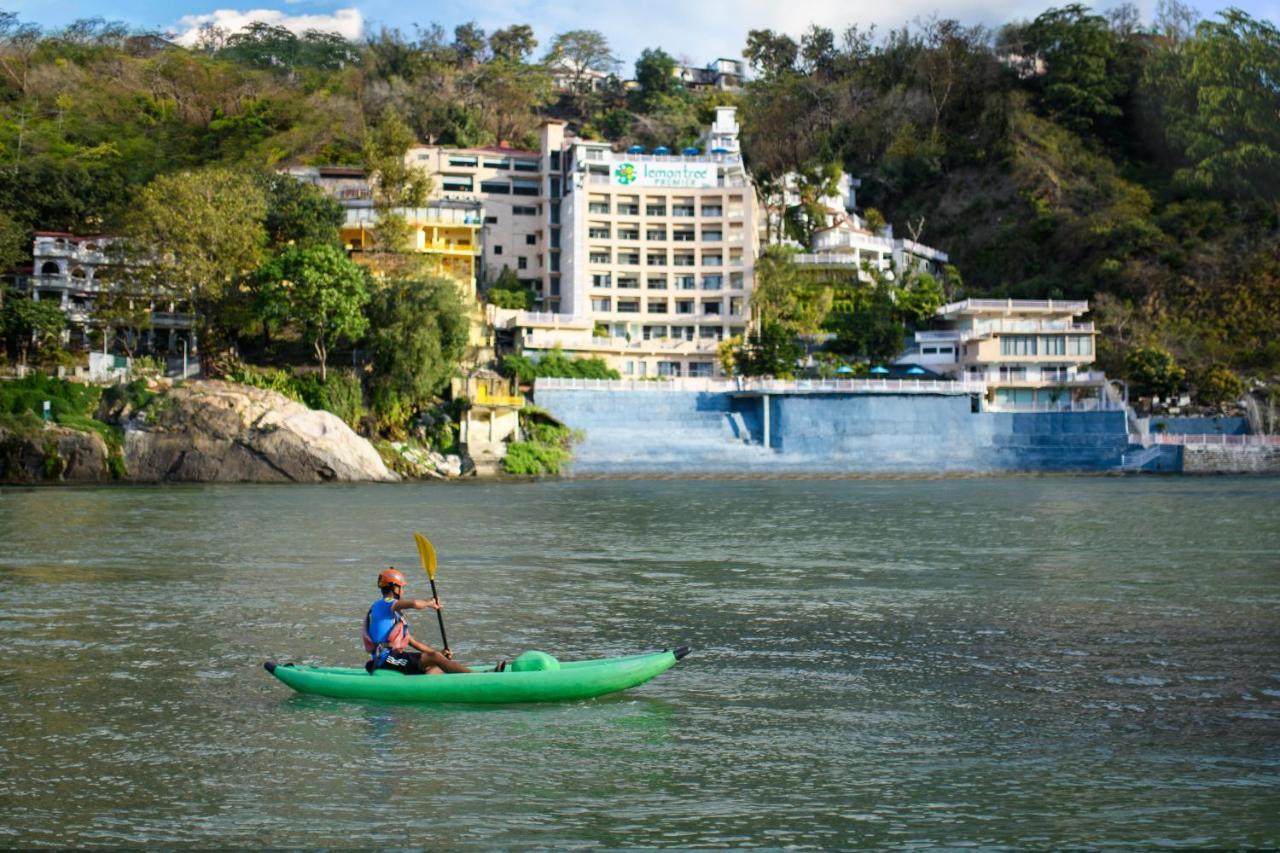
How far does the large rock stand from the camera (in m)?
Answer: 54.7

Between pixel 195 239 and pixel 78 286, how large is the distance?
12.3 meters

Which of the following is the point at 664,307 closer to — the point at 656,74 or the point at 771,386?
the point at 771,386

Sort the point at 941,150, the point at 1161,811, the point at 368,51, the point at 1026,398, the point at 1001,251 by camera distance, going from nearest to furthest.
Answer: the point at 1161,811 < the point at 1026,398 < the point at 1001,251 < the point at 941,150 < the point at 368,51

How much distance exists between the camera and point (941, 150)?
313ft

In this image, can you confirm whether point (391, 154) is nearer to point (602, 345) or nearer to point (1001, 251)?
point (602, 345)

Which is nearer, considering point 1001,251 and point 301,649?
point 301,649

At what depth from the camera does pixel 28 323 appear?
60.7 meters

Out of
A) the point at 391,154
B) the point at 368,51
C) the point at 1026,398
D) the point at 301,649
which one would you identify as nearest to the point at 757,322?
the point at 1026,398

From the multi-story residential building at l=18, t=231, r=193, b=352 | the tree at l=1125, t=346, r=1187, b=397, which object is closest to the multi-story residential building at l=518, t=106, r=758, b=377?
the tree at l=1125, t=346, r=1187, b=397

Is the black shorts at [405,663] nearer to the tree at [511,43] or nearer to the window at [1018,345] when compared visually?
the window at [1018,345]

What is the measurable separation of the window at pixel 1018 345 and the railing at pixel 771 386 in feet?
21.4

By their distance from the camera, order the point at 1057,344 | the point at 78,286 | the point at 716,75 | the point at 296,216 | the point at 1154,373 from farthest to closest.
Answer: the point at 716,75 < the point at 1057,344 < the point at 78,286 < the point at 1154,373 < the point at 296,216

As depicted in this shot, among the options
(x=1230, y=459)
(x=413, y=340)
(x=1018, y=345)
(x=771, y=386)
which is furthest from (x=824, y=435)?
(x=413, y=340)

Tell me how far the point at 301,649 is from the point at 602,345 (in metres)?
56.3
